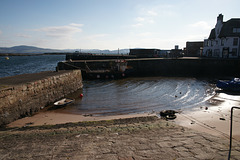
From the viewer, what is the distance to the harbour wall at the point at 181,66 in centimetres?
3475

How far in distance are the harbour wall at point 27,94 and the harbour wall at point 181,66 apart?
54.6 ft

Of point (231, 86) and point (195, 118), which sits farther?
point (231, 86)

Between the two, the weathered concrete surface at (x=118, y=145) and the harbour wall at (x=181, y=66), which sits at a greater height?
the harbour wall at (x=181, y=66)

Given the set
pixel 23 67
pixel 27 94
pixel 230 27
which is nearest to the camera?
pixel 27 94

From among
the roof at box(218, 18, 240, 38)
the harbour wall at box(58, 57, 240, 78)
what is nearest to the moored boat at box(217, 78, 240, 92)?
the harbour wall at box(58, 57, 240, 78)

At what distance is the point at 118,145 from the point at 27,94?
917 cm

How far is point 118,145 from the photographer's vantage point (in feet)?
18.2

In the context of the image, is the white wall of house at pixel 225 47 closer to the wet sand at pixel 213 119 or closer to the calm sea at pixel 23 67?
the wet sand at pixel 213 119

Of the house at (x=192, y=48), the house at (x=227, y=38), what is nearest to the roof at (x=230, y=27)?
the house at (x=227, y=38)

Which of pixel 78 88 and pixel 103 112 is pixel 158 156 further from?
pixel 78 88

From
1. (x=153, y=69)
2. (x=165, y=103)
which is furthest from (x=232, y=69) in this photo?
(x=165, y=103)

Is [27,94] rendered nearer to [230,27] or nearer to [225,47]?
[225,47]

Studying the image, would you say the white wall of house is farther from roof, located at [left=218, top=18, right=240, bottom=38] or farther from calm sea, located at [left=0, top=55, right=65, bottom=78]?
calm sea, located at [left=0, top=55, right=65, bottom=78]

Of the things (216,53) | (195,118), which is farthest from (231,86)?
(216,53)
